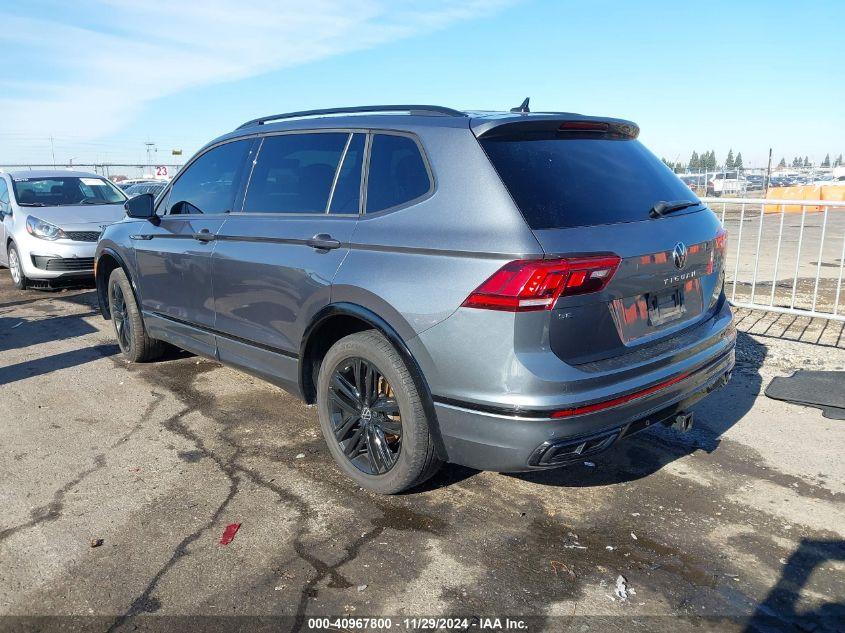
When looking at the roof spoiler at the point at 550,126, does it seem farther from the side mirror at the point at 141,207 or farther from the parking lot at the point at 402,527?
the side mirror at the point at 141,207

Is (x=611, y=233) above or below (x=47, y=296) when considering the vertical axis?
above

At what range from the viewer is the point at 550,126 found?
10.2 ft

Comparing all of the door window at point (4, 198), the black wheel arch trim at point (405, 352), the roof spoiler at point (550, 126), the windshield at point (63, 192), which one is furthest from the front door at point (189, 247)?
the door window at point (4, 198)

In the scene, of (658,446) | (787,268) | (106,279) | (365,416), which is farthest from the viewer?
(787,268)

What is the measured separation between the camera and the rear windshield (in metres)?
2.81

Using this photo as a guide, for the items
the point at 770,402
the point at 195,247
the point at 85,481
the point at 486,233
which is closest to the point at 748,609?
the point at 486,233

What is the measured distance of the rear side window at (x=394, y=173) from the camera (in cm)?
315

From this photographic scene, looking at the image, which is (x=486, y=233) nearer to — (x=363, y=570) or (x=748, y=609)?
(x=363, y=570)

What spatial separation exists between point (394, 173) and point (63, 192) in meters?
8.63

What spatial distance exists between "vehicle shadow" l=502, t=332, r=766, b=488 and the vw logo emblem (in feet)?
2.86

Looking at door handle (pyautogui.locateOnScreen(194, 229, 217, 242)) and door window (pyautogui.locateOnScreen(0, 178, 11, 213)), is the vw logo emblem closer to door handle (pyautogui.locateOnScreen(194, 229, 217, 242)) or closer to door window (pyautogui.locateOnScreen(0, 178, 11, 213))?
door handle (pyautogui.locateOnScreen(194, 229, 217, 242))

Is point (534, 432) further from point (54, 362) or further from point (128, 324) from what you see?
point (54, 362)

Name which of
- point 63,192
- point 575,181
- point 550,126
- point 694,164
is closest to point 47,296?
point 63,192

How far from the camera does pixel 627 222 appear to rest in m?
2.95
